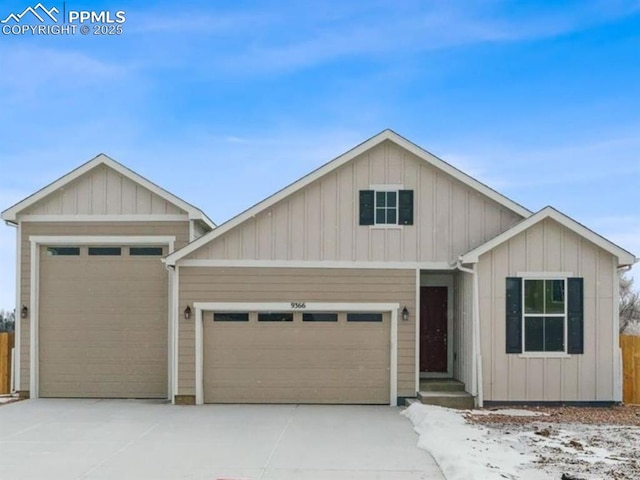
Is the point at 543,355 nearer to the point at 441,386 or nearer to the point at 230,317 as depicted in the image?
the point at 441,386

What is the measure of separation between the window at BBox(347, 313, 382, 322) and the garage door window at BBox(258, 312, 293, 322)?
1239 mm

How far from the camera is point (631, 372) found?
43.3ft

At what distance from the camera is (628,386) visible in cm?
1317

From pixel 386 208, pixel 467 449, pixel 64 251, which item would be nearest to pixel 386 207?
pixel 386 208

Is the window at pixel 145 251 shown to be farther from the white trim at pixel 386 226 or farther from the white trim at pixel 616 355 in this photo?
the white trim at pixel 616 355

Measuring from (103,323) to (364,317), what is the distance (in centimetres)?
579

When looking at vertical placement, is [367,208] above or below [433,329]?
above

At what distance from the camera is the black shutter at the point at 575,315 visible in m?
12.3

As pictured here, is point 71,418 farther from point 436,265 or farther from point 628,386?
point 628,386

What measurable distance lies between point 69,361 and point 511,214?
10059 millimetres

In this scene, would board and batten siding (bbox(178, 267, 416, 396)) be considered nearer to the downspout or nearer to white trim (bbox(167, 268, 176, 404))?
white trim (bbox(167, 268, 176, 404))

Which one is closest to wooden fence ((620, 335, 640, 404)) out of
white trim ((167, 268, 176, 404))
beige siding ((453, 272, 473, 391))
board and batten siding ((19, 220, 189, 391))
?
beige siding ((453, 272, 473, 391))

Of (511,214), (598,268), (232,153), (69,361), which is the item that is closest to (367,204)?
(511,214)

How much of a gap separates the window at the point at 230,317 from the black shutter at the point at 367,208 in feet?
10.2
